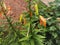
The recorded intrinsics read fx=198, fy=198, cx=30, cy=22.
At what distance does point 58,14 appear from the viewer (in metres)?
4.37

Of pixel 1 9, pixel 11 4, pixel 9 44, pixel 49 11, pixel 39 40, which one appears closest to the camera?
pixel 1 9

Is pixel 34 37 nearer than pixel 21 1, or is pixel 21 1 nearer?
pixel 34 37

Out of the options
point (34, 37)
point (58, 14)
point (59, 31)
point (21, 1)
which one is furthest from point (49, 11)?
point (21, 1)

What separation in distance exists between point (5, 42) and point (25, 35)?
51 cm

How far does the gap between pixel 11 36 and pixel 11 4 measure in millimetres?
2133

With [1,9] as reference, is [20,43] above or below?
below

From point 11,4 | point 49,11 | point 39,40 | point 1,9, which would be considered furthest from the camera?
point 11,4

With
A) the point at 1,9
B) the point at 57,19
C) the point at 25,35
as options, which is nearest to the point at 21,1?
the point at 57,19

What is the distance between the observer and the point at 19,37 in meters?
3.84

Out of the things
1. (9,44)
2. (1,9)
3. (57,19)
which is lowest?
(9,44)

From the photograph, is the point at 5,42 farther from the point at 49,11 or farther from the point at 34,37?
the point at 49,11

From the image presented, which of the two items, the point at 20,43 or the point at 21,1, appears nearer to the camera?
the point at 20,43

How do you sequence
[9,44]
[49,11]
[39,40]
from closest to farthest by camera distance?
[39,40], [9,44], [49,11]

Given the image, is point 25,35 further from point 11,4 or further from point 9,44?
point 11,4
